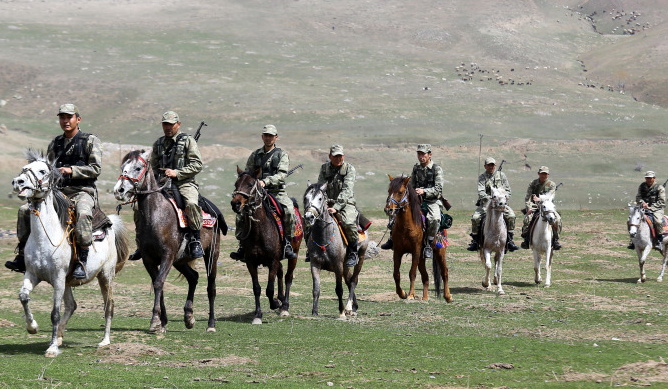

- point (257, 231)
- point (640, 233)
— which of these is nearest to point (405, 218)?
point (257, 231)

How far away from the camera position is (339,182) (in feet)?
58.1

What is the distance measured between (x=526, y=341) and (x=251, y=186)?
18.7 feet

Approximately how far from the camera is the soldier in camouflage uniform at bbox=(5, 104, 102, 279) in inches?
498

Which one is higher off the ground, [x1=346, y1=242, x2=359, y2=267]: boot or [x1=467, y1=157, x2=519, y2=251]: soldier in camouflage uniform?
[x1=467, y1=157, x2=519, y2=251]: soldier in camouflage uniform

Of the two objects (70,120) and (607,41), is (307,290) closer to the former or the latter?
(70,120)

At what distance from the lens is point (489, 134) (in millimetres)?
72000

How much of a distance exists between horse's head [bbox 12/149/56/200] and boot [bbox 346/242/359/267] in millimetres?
6722

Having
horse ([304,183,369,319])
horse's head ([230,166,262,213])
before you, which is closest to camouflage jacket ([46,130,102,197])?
horse's head ([230,166,262,213])

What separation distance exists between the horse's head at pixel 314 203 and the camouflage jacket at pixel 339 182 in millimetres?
437

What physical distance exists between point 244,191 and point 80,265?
426 cm

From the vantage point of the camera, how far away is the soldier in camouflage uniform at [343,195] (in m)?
17.5

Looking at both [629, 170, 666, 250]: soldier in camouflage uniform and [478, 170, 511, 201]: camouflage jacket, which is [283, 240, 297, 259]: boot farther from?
[629, 170, 666, 250]: soldier in camouflage uniform

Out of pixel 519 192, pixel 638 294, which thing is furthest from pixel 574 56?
pixel 638 294

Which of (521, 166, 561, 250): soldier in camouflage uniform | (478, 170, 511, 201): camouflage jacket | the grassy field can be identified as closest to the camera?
the grassy field
